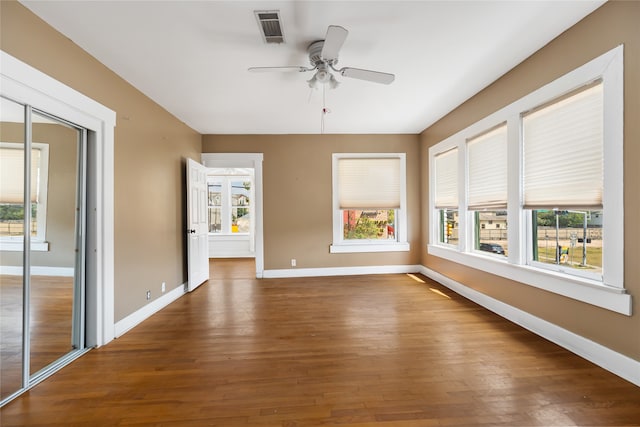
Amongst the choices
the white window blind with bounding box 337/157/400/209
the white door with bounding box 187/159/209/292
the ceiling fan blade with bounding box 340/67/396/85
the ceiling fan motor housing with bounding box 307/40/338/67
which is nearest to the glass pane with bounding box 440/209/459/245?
the white window blind with bounding box 337/157/400/209

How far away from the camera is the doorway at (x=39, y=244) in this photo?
2006 millimetres

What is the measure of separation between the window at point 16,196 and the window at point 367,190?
4.14 metres

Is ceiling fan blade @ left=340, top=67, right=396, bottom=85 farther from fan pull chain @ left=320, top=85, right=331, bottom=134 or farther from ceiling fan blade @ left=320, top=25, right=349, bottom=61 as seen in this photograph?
fan pull chain @ left=320, top=85, right=331, bottom=134

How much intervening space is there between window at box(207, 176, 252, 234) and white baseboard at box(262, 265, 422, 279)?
3176 mm

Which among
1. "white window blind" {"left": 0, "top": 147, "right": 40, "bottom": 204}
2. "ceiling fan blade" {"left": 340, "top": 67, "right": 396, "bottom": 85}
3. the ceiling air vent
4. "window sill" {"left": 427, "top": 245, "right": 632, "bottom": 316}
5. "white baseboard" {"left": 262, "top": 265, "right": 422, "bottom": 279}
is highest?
the ceiling air vent

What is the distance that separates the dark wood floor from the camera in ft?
5.86

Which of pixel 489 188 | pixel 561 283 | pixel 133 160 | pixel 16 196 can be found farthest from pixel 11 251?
pixel 489 188

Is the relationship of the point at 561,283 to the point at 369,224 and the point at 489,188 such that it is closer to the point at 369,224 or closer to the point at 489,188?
the point at 489,188

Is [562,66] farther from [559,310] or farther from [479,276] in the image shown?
[479,276]

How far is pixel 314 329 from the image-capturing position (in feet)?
10.1

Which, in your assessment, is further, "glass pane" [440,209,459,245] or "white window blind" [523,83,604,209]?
"glass pane" [440,209,459,245]

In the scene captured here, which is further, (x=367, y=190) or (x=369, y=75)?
(x=367, y=190)

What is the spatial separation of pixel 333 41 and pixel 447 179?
10.8 feet

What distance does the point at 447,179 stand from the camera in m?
4.71
